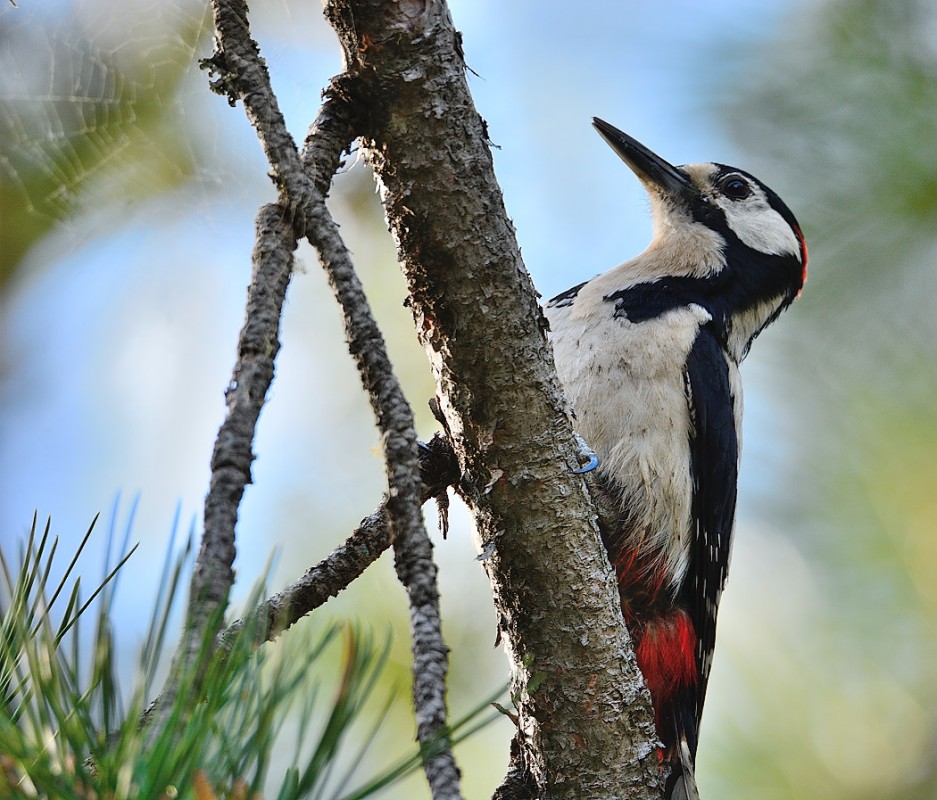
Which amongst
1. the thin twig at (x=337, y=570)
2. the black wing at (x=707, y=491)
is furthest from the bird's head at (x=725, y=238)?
the thin twig at (x=337, y=570)

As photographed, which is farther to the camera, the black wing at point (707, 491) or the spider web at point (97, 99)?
the black wing at point (707, 491)

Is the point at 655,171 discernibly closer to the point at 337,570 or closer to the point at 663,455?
the point at 663,455

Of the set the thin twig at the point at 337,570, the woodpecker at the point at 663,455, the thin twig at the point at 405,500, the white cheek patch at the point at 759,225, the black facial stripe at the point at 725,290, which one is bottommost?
the thin twig at the point at 405,500

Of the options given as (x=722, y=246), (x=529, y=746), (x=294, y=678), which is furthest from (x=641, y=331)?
(x=294, y=678)

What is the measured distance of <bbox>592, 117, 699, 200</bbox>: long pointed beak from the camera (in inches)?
117

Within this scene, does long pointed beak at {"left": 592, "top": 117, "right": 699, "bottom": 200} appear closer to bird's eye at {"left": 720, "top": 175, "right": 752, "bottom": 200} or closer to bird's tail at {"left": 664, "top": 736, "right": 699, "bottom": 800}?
bird's eye at {"left": 720, "top": 175, "right": 752, "bottom": 200}

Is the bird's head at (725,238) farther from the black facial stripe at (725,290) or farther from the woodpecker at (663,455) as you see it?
the woodpecker at (663,455)

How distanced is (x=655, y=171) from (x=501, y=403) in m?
1.74

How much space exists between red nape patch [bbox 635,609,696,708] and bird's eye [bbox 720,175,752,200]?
1248 millimetres

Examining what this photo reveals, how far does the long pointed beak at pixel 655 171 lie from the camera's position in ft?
9.78

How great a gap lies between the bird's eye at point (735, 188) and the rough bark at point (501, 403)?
1712 mm

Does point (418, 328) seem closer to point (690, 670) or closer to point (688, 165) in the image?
point (690, 670)

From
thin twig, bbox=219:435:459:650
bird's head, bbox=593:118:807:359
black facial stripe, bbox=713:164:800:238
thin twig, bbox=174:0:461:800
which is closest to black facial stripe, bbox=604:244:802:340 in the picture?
bird's head, bbox=593:118:807:359

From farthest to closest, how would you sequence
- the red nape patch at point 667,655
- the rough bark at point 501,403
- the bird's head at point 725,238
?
the bird's head at point 725,238 < the red nape patch at point 667,655 < the rough bark at point 501,403
